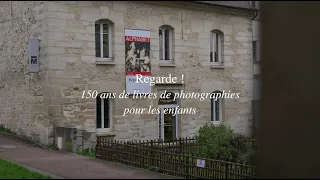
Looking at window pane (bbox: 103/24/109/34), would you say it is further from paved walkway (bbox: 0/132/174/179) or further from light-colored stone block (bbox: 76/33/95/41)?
paved walkway (bbox: 0/132/174/179)

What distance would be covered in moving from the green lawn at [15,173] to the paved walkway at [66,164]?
441 mm

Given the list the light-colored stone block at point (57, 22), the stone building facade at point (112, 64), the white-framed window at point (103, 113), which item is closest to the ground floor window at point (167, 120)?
the stone building facade at point (112, 64)

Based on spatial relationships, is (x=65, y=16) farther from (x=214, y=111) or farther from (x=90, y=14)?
(x=214, y=111)

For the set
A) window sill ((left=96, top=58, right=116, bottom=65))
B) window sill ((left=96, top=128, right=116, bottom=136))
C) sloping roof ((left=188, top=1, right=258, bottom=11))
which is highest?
sloping roof ((left=188, top=1, right=258, bottom=11))

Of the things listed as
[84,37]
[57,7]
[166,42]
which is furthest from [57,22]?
[166,42]

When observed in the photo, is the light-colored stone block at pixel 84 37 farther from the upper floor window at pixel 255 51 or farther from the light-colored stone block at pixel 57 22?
the upper floor window at pixel 255 51

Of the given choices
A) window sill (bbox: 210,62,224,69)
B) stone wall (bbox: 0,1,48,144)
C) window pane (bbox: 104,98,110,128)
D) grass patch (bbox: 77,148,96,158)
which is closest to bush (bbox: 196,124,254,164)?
grass patch (bbox: 77,148,96,158)

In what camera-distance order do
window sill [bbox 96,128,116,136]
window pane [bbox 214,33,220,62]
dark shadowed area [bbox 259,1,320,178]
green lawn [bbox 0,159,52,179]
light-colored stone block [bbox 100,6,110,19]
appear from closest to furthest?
1. dark shadowed area [bbox 259,1,320,178]
2. green lawn [bbox 0,159,52,179]
3. window sill [bbox 96,128,116,136]
4. light-colored stone block [bbox 100,6,110,19]
5. window pane [bbox 214,33,220,62]

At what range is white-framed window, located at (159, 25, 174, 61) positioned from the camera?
21141 millimetres

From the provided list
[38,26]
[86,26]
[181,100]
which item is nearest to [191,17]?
[181,100]

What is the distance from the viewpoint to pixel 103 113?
19.3 metres

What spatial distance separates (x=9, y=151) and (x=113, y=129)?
4.47 m

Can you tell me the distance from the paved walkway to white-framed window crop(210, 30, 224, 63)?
31.7 feet

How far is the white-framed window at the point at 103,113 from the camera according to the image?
19.1 metres
